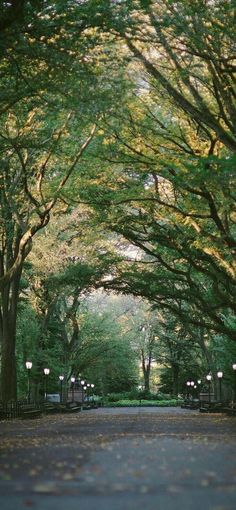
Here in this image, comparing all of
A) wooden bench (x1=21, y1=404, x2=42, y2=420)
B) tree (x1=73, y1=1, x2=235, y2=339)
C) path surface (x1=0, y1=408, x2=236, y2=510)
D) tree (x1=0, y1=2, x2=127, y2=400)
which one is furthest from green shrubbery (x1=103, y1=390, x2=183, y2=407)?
path surface (x1=0, y1=408, x2=236, y2=510)

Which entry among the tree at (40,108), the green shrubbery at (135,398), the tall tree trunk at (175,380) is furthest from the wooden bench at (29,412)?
the tall tree trunk at (175,380)

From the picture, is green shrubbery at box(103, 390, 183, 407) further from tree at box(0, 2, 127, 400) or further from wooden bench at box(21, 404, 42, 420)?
tree at box(0, 2, 127, 400)

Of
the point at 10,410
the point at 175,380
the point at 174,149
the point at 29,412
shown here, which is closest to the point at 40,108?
the point at 174,149

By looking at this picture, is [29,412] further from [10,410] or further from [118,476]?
[118,476]

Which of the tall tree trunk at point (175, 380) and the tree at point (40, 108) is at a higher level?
the tree at point (40, 108)

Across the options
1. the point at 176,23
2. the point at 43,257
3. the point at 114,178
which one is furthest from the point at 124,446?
the point at 43,257

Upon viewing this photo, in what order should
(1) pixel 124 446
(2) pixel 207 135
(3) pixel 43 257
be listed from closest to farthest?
(1) pixel 124 446, (2) pixel 207 135, (3) pixel 43 257

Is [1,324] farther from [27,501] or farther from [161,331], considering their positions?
[161,331]

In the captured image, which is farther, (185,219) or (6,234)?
(6,234)

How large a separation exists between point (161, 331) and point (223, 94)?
64.7m

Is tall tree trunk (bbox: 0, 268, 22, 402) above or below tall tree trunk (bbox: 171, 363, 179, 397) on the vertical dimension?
below

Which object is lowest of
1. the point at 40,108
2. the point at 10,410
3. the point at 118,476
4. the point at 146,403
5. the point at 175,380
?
the point at 118,476

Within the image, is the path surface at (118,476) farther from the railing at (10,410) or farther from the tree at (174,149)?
the railing at (10,410)

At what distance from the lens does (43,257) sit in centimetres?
3916
